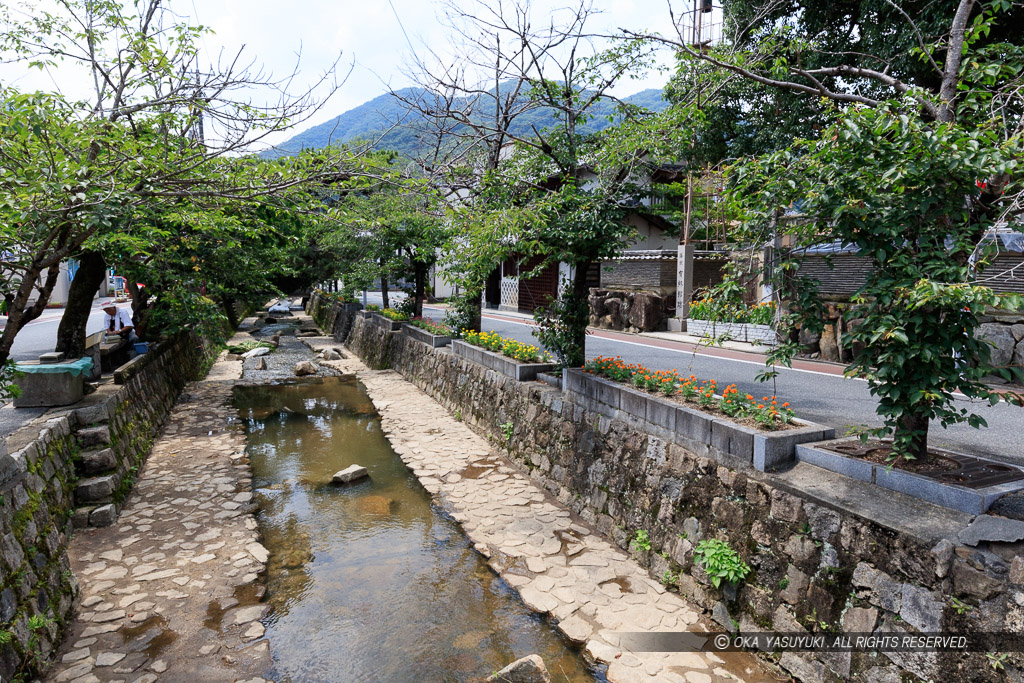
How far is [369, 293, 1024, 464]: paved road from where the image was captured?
25.7 ft

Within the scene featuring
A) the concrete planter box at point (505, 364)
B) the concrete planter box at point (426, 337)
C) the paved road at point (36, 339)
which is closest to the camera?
the concrete planter box at point (505, 364)

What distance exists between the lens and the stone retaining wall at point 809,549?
14.2ft

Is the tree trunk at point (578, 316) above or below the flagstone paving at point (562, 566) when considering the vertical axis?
above

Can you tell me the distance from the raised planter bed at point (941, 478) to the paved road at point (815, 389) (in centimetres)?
174

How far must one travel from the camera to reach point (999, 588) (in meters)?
4.15

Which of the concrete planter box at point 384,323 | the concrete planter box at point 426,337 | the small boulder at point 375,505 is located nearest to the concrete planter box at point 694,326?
the concrete planter box at point 426,337

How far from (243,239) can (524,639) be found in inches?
610

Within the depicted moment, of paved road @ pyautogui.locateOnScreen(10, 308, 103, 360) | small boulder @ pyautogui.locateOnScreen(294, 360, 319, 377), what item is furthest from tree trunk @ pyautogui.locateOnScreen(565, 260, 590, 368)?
small boulder @ pyautogui.locateOnScreen(294, 360, 319, 377)

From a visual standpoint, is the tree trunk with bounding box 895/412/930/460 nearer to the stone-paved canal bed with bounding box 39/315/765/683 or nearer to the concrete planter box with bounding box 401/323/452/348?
the stone-paved canal bed with bounding box 39/315/765/683

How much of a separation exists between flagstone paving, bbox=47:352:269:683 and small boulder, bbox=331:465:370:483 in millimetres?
1518

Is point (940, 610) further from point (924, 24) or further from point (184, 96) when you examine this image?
point (924, 24)

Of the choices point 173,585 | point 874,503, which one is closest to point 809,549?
point 874,503

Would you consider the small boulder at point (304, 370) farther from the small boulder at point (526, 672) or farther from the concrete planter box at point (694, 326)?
the small boulder at point (526, 672)

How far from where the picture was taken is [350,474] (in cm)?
1100
